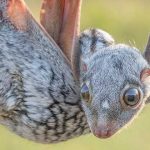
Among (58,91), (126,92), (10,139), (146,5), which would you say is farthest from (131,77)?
(146,5)

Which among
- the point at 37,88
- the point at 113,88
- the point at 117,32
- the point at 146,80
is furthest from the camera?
the point at 117,32

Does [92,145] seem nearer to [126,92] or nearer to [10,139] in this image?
[10,139]

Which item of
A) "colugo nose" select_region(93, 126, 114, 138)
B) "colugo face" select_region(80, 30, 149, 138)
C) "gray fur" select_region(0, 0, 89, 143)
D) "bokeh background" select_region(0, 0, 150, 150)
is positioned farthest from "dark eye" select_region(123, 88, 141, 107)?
"bokeh background" select_region(0, 0, 150, 150)

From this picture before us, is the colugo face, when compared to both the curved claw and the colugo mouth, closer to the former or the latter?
the colugo mouth

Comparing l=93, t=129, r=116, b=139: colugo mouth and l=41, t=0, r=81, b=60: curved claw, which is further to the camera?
l=41, t=0, r=81, b=60: curved claw

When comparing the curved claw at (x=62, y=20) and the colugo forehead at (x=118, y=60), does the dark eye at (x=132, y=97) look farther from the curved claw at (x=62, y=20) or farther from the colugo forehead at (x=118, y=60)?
the curved claw at (x=62, y=20)

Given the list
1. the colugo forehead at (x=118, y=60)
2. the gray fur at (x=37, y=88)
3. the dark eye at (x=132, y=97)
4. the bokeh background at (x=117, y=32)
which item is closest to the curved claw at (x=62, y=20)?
the gray fur at (x=37, y=88)

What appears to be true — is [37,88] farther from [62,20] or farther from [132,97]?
[132,97]

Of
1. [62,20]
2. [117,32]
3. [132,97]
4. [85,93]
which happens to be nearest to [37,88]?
[62,20]
